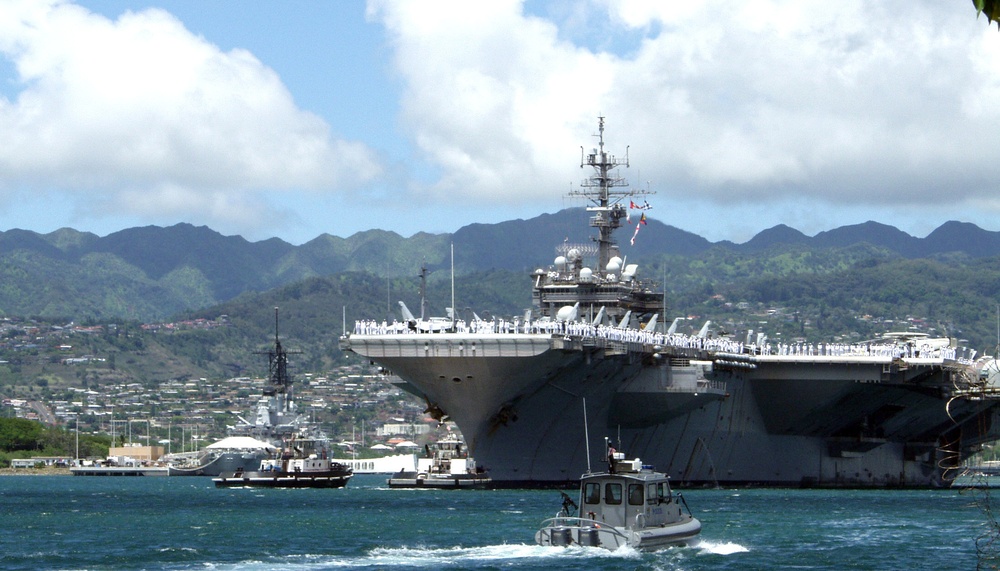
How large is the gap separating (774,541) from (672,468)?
84.2 ft

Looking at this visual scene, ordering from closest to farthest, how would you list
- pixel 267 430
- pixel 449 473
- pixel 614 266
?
pixel 614 266 → pixel 449 473 → pixel 267 430

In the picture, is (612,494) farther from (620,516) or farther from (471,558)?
(471,558)

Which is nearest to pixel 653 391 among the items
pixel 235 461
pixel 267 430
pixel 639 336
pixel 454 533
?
pixel 639 336

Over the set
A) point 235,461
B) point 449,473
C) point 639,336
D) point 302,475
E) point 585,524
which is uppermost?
point 639,336

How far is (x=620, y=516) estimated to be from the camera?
36.1m

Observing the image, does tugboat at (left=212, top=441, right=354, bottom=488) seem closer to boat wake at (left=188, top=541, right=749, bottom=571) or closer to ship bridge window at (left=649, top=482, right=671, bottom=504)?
boat wake at (left=188, top=541, right=749, bottom=571)

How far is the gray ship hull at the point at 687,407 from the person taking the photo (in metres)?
56.8

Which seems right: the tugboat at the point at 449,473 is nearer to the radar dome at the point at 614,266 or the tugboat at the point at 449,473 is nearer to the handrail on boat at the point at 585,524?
the radar dome at the point at 614,266

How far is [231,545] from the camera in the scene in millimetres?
40656

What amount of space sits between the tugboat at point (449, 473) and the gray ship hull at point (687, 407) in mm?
3245

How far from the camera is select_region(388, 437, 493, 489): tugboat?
222 feet

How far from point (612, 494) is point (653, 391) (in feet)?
86.0

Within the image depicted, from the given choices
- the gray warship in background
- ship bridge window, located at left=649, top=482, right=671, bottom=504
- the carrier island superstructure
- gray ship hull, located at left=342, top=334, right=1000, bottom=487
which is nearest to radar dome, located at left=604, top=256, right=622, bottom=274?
the carrier island superstructure

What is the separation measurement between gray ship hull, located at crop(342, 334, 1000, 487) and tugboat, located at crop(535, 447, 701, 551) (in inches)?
718
